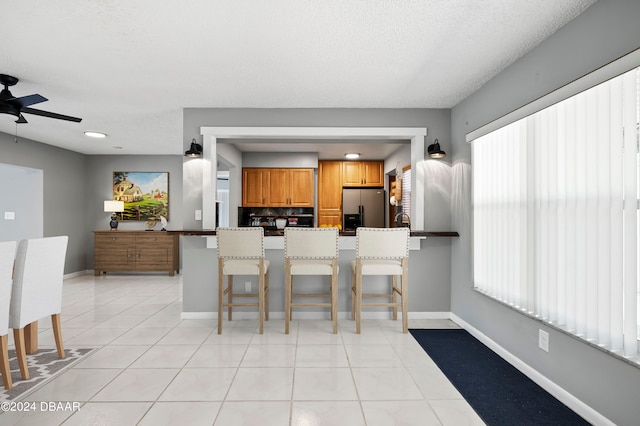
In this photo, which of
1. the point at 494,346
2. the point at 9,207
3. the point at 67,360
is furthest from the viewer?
the point at 9,207

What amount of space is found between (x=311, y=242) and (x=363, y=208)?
3939 mm

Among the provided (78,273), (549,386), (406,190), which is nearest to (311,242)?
(549,386)

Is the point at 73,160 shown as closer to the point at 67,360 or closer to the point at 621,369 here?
the point at 67,360

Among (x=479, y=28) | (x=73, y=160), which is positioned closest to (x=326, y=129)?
(x=479, y=28)

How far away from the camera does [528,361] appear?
2525 millimetres

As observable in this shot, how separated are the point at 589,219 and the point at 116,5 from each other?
3.08 m

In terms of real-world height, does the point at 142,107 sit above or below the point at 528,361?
above

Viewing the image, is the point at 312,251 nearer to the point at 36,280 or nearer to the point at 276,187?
the point at 36,280

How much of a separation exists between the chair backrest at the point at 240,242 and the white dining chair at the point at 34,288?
1288 millimetres

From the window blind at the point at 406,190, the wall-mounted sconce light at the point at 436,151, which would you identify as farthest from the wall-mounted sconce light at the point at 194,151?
the window blind at the point at 406,190

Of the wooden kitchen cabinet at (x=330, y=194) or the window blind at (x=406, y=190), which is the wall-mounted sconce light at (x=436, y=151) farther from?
the wooden kitchen cabinet at (x=330, y=194)

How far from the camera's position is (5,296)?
219 cm

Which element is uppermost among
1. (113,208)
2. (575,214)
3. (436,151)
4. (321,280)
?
(436,151)

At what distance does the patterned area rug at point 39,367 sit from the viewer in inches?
87.8
